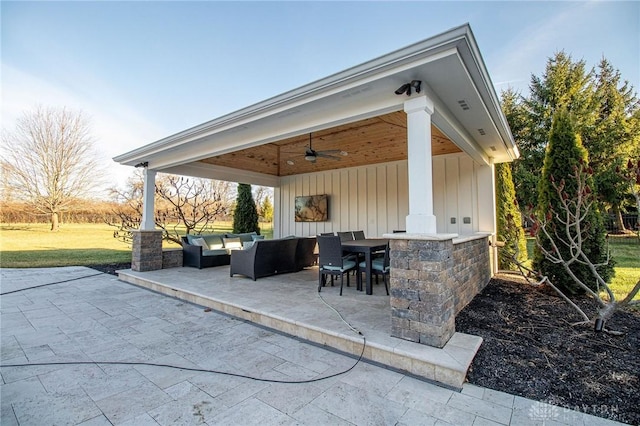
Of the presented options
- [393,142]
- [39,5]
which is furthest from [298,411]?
[39,5]

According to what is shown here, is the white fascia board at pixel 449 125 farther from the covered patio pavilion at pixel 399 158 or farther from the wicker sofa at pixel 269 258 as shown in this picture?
the wicker sofa at pixel 269 258

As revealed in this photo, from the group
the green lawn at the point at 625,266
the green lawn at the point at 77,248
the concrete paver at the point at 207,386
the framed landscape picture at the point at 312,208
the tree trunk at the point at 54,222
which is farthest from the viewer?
the tree trunk at the point at 54,222

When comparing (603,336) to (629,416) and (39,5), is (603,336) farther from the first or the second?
(39,5)

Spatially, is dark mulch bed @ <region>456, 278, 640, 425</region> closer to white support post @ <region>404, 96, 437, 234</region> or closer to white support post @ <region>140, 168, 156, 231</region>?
white support post @ <region>404, 96, 437, 234</region>

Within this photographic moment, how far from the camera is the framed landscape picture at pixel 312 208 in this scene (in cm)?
819

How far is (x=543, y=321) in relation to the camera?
3.45 m

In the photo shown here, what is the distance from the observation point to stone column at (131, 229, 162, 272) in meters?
6.49

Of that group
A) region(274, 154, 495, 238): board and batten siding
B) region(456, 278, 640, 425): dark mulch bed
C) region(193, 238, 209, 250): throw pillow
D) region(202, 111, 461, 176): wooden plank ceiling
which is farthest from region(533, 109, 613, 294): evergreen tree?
region(193, 238, 209, 250): throw pillow

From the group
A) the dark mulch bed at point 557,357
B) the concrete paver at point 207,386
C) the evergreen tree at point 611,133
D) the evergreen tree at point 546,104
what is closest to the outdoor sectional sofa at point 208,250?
the concrete paver at point 207,386

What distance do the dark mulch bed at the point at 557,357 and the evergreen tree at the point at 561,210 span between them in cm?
62

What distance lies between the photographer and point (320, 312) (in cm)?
355

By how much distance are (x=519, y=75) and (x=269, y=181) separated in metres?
14.2

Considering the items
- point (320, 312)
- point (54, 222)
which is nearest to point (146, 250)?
point (320, 312)

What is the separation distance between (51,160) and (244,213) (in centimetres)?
1195
